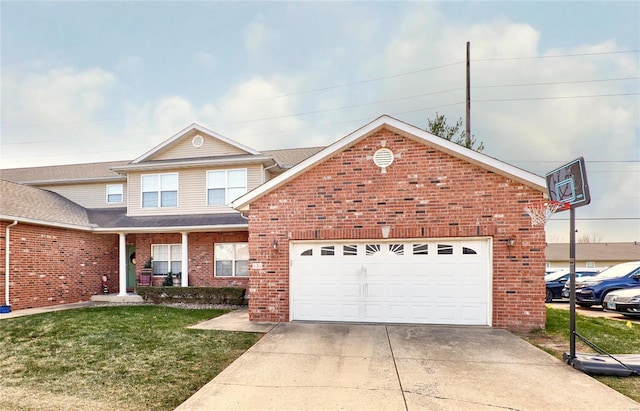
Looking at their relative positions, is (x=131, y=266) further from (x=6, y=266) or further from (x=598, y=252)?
(x=598, y=252)

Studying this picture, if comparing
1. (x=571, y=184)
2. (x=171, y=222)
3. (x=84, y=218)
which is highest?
(x=571, y=184)

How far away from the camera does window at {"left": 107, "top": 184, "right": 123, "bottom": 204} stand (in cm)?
1620

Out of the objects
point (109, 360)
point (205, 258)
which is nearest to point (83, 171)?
point (205, 258)

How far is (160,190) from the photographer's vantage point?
14438 millimetres

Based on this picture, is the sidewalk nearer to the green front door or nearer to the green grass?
the green grass

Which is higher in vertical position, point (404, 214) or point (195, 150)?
point (195, 150)

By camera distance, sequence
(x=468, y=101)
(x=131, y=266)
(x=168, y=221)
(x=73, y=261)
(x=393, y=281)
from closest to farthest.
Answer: (x=393, y=281)
(x=73, y=261)
(x=168, y=221)
(x=131, y=266)
(x=468, y=101)

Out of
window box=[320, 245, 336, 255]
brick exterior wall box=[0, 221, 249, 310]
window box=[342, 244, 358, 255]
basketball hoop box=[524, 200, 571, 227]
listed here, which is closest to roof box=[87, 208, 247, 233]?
brick exterior wall box=[0, 221, 249, 310]

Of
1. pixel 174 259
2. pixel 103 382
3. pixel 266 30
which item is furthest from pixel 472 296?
pixel 266 30

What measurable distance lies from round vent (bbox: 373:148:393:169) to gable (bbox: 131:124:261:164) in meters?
7.38

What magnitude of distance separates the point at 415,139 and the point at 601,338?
19.5 feet

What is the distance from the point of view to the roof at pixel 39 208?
1127 centimetres

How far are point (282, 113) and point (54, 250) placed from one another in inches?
589

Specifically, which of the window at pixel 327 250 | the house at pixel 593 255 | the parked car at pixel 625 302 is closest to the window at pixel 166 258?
the window at pixel 327 250
